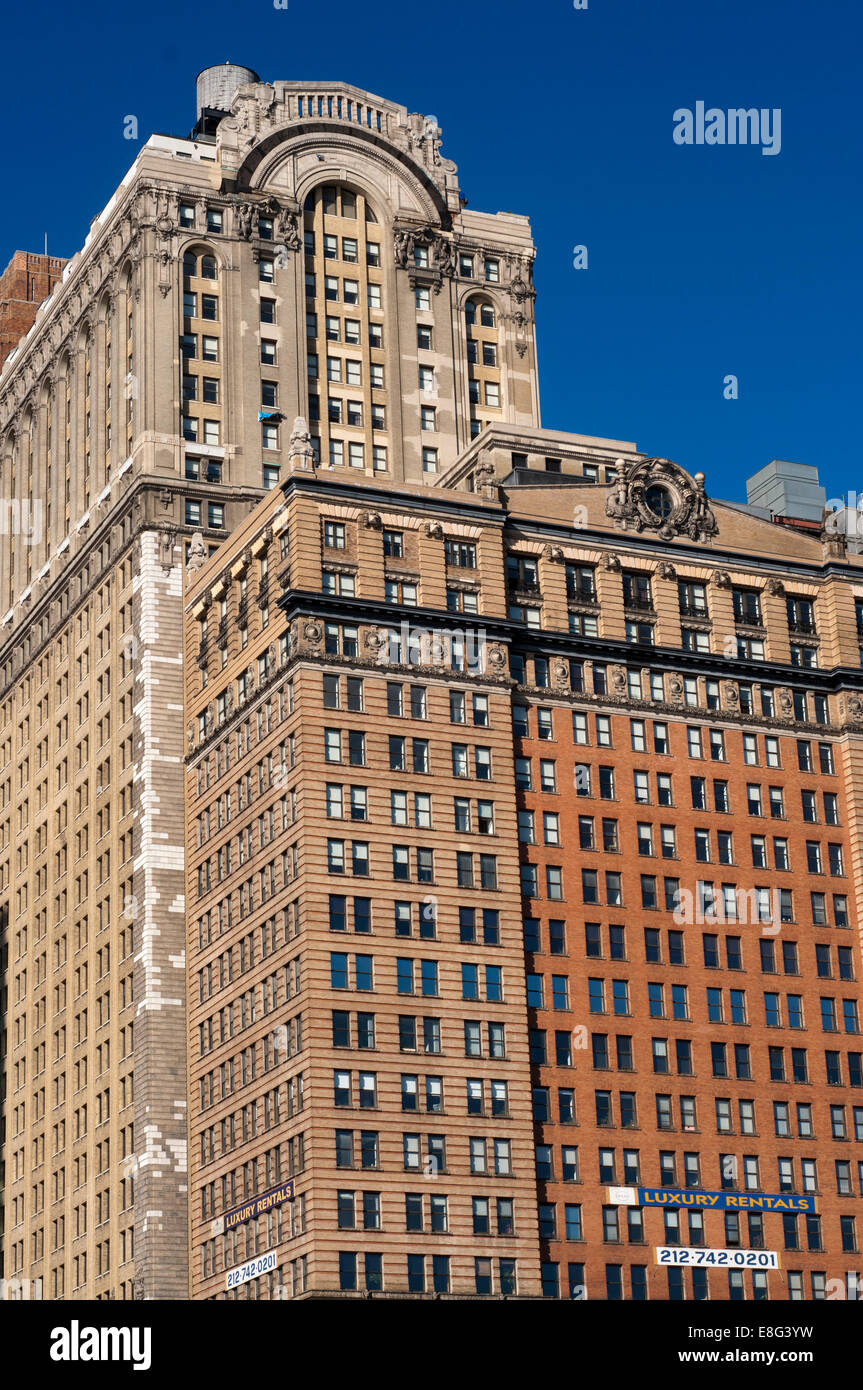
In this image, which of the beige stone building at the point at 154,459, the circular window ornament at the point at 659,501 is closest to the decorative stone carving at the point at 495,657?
the circular window ornament at the point at 659,501

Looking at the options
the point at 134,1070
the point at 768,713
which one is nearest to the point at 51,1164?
the point at 134,1070

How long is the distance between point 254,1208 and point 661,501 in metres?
52.7

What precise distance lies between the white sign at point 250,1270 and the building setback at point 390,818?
489 millimetres

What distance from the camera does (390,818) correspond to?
127562 mm

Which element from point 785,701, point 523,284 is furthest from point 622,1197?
point 523,284

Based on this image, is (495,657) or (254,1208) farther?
(495,657)

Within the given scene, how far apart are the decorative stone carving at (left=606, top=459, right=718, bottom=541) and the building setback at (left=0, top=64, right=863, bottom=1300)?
0.22 metres

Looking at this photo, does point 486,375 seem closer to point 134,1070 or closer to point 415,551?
point 415,551

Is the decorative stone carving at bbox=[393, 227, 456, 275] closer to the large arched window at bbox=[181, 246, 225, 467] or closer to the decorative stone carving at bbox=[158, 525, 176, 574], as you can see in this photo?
the large arched window at bbox=[181, 246, 225, 467]

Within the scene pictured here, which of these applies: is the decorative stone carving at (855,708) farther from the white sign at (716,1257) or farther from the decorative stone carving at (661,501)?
the white sign at (716,1257)

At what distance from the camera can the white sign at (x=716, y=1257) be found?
127 m

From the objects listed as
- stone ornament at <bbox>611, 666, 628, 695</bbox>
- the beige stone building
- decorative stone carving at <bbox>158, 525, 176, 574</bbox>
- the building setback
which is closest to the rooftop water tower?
the beige stone building

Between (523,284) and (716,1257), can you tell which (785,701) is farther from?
(523,284)

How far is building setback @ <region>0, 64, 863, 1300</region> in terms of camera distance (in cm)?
12406
